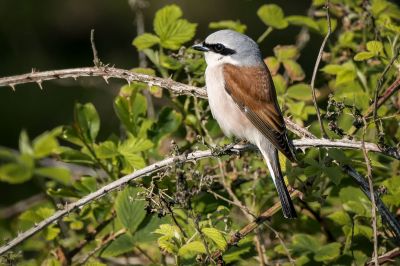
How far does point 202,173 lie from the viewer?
9.98 ft

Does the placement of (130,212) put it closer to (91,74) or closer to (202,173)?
(202,173)

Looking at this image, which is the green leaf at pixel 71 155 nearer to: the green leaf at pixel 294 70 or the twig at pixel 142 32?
the twig at pixel 142 32

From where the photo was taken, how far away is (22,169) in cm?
298

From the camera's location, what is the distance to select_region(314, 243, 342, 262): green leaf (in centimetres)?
302

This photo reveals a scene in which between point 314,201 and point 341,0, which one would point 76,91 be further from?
point 314,201

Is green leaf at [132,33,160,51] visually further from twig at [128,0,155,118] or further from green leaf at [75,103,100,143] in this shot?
twig at [128,0,155,118]

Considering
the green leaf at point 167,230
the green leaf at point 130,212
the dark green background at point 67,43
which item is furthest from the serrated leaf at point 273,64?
the dark green background at point 67,43

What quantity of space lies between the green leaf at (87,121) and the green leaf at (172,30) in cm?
49

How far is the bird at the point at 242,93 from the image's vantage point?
11.6ft

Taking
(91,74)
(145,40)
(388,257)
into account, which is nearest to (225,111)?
(145,40)

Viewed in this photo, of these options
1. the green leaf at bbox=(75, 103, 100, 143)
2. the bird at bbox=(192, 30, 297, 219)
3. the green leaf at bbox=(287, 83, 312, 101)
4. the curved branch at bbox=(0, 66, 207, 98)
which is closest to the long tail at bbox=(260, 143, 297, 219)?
the bird at bbox=(192, 30, 297, 219)

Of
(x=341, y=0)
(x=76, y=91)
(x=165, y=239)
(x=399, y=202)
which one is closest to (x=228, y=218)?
(x=165, y=239)

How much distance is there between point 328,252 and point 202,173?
0.62 meters

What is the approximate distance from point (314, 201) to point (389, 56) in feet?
2.71
